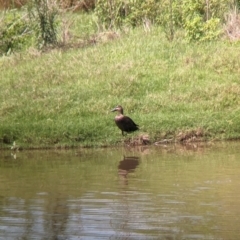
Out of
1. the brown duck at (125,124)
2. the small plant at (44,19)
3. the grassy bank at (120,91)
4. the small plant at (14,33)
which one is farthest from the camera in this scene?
the small plant at (14,33)

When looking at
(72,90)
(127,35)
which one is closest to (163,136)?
(72,90)

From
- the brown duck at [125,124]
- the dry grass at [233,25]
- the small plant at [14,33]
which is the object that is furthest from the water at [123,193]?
the small plant at [14,33]

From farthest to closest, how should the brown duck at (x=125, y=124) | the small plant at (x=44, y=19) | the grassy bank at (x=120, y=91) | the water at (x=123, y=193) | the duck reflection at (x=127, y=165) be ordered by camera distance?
1. the small plant at (x=44, y=19)
2. the grassy bank at (x=120, y=91)
3. the brown duck at (x=125, y=124)
4. the duck reflection at (x=127, y=165)
5. the water at (x=123, y=193)

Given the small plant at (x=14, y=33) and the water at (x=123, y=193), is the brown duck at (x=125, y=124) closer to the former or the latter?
the water at (x=123, y=193)

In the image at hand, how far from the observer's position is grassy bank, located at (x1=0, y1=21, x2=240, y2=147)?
14430mm

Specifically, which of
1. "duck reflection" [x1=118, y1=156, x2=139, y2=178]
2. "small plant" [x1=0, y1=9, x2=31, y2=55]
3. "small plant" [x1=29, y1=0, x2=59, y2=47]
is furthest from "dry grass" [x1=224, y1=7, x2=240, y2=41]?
"duck reflection" [x1=118, y1=156, x2=139, y2=178]

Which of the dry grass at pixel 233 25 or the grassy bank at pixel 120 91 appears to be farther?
the dry grass at pixel 233 25

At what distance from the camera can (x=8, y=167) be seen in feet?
40.7

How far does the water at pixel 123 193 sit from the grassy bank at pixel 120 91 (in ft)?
1.81

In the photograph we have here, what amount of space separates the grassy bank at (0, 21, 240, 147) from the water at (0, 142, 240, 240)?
55 centimetres

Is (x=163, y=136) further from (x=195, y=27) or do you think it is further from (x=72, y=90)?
(x=195, y=27)

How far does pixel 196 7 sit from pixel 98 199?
1130 centimetres

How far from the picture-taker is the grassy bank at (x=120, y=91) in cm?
1443

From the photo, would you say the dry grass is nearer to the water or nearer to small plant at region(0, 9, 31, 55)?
small plant at region(0, 9, 31, 55)
